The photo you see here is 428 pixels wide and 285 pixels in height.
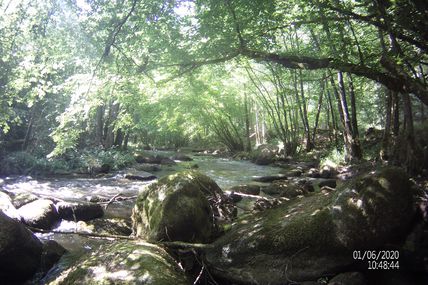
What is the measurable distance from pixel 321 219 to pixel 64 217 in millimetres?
5962

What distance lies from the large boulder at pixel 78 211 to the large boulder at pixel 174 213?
89.6 inches

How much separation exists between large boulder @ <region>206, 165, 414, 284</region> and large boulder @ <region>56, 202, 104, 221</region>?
418cm

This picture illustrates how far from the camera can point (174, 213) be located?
A: 4.72m

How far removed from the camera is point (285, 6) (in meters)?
7.77

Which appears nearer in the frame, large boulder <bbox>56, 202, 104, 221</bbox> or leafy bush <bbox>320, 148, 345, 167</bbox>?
large boulder <bbox>56, 202, 104, 221</bbox>

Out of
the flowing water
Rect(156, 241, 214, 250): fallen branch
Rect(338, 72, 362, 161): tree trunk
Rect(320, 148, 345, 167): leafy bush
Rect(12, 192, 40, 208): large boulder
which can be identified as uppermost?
Rect(338, 72, 362, 161): tree trunk

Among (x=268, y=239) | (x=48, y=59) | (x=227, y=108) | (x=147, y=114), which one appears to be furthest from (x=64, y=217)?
(x=227, y=108)

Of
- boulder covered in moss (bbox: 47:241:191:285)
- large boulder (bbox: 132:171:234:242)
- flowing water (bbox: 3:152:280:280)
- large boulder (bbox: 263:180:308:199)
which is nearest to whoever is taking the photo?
boulder covered in moss (bbox: 47:241:191:285)

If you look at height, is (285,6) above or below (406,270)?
above

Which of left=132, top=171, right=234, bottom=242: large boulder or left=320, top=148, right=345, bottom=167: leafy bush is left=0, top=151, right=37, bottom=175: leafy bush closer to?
left=132, top=171, right=234, bottom=242: large boulder

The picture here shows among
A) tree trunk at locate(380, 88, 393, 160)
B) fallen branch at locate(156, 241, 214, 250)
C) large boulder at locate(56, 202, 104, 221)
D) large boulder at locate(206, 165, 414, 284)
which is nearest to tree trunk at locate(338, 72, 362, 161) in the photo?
tree trunk at locate(380, 88, 393, 160)

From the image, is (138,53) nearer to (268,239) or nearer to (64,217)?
(64,217)

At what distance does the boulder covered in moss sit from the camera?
307cm

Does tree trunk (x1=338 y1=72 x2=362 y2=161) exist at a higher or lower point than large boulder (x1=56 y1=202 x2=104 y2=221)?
higher
